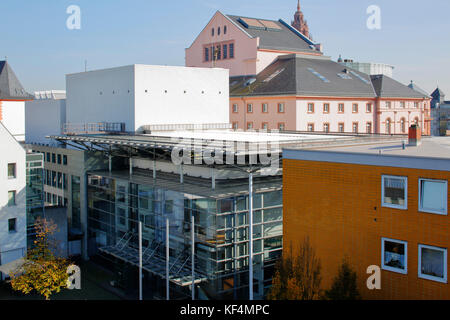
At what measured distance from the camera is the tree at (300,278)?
18.4m

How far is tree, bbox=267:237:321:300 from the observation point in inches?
724

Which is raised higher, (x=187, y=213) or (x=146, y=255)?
(x=187, y=213)

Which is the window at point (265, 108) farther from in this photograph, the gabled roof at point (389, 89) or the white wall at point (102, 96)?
the white wall at point (102, 96)

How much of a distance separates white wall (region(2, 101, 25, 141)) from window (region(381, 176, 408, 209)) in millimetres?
33474

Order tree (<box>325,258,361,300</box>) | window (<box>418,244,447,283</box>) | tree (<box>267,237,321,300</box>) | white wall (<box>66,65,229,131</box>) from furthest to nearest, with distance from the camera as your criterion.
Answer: white wall (<box>66,65,229,131</box>)
tree (<box>267,237,321,300</box>)
tree (<box>325,258,361,300</box>)
window (<box>418,244,447,283</box>)

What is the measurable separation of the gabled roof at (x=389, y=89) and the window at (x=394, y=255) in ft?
125

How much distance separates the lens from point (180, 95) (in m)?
37.4

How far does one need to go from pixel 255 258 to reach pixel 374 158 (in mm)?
8906

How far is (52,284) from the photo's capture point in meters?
25.1

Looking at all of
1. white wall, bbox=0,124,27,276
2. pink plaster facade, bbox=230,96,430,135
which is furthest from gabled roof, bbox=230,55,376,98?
white wall, bbox=0,124,27,276

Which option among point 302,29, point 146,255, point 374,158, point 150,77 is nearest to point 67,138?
point 150,77

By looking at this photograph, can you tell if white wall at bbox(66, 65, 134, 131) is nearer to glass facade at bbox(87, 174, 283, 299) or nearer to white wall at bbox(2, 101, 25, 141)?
white wall at bbox(2, 101, 25, 141)

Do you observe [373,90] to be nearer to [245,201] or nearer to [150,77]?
[150,77]

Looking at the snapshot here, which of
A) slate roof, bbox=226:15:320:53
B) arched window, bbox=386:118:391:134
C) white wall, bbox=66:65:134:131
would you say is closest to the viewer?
white wall, bbox=66:65:134:131
